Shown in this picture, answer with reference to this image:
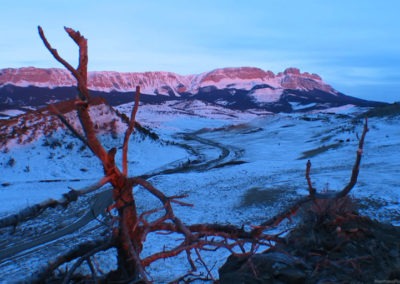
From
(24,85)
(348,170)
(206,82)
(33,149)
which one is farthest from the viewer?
(206,82)

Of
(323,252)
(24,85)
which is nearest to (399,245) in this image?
(323,252)

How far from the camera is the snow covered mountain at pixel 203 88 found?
9819 centimetres

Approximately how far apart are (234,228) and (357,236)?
2.28m

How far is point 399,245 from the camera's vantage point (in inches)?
140

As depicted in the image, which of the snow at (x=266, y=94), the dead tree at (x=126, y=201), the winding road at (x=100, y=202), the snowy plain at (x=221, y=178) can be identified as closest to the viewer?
the dead tree at (x=126, y=201)

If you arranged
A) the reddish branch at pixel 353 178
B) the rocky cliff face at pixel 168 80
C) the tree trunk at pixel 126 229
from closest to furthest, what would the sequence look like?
1. the reddish branch at pixel 353 178
2. the tree trunk at pixel 126 229
3. the rocky cliff face at pixel 168 80

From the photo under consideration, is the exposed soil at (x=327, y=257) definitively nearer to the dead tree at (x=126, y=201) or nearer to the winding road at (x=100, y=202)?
the dead tree at (x=126, y=201)

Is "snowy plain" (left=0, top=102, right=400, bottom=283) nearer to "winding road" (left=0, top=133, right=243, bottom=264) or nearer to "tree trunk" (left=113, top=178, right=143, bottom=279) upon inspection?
Result: "winding road" (left=0, top=133, right=243, bottom=264)

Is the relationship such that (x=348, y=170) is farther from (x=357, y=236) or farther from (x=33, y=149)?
(x=33, y=149)

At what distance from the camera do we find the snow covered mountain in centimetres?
9819

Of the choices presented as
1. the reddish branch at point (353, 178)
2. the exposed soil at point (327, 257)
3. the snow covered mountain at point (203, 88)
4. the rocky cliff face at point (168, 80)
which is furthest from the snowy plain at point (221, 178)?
the rocky cliff face at point (168, 80)

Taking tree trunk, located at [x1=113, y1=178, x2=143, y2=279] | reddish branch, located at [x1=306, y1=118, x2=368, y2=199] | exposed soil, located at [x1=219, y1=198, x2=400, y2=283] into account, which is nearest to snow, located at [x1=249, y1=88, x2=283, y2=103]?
exposed soil, located at [x1=219, y1=198, x2=400, y2=283]

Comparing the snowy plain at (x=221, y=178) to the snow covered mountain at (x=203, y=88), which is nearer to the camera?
the snowy plain at (x=221, y=178)

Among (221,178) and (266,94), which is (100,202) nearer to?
(221,178)
